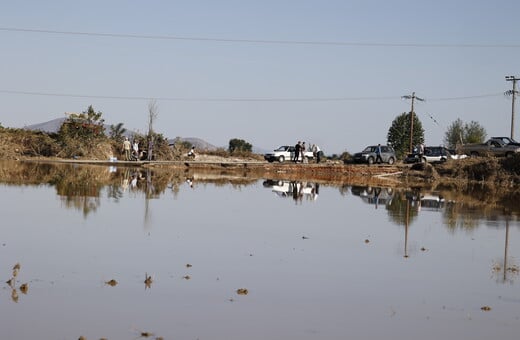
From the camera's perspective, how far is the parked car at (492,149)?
5988 cm

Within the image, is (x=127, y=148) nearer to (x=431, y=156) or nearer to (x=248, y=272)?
(x=431, y=156)

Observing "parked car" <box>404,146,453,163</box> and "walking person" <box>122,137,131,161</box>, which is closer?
"walking person" <box>122,137,131,161</box>

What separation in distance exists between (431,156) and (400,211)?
125 feet

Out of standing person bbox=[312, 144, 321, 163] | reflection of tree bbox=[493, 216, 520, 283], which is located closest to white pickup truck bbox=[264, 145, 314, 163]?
standing person bbox=[312, 144, 321, 163]

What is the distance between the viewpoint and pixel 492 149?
204ft

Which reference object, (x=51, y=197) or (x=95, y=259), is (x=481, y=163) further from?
(x=95, y=259)

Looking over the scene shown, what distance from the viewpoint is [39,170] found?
152 ft

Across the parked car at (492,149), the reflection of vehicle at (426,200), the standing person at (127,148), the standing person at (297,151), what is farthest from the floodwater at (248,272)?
the standing person at (297,151)

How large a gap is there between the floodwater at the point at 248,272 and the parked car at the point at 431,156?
38.0m

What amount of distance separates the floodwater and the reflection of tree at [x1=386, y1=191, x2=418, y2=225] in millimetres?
118

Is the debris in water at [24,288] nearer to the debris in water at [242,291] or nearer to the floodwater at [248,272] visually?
the floodwater at [248,272]

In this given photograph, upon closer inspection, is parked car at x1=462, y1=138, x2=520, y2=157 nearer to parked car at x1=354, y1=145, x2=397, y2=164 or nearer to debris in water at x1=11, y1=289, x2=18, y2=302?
parked car at x1=354, y1=145, x2=397, y2=164

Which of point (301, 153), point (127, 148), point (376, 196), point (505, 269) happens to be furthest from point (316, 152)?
point (505, 269)

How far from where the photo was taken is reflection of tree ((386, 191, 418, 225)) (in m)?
24.8
